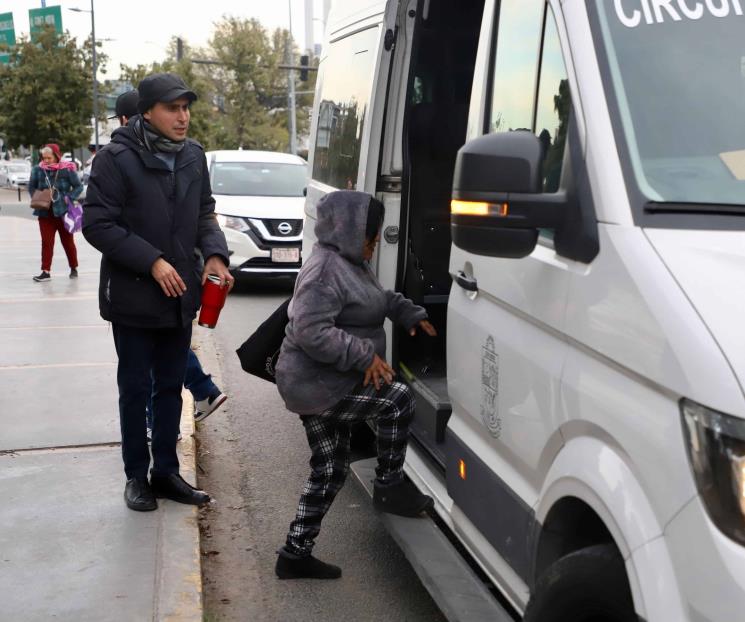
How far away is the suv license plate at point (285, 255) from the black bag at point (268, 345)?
8.00 m

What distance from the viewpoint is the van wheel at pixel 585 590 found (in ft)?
7.20

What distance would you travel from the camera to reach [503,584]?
299 centimetres

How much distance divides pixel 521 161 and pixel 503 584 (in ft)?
4.25

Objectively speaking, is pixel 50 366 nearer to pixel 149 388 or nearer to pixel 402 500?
pixel 149 388

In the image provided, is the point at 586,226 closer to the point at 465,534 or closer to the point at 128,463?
the point at 465,534

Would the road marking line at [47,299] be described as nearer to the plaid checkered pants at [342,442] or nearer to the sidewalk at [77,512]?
the sidewalk at [77,512]

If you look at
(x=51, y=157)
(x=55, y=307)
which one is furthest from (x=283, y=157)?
(x=55, y=307)

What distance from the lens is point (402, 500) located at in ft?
13.1

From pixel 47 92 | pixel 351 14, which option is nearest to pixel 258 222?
pixel 351 14

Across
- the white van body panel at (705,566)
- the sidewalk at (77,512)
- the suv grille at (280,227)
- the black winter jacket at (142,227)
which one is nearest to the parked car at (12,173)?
the suv grille at (280,227)

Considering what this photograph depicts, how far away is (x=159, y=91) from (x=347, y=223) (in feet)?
4.04

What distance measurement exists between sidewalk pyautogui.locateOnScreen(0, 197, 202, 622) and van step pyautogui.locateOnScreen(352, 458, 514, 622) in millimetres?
837

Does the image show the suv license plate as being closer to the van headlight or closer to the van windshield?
the van headlight

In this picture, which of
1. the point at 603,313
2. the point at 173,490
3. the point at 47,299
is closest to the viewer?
the point at 603,313
